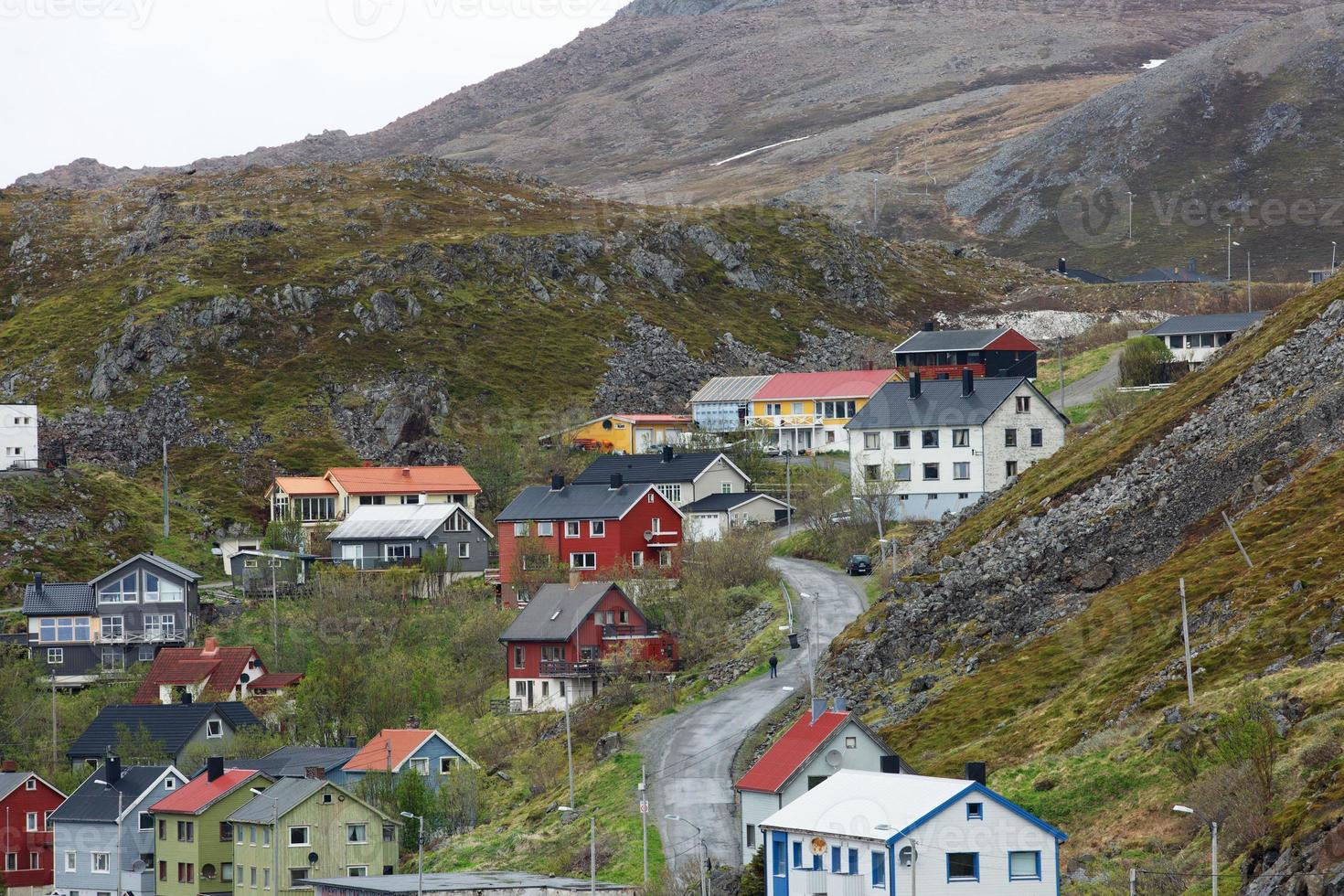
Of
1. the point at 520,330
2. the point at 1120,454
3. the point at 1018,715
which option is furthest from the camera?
the point at 520,330

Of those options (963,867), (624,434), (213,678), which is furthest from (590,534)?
(963,867)

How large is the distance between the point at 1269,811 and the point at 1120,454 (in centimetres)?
3032

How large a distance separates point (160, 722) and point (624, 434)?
2097 inches

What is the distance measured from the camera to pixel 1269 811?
121ft

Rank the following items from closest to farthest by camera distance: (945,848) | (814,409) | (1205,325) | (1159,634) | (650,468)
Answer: (945,848)
(1159,634)
(650,468)
(1205,325)
(814,409)

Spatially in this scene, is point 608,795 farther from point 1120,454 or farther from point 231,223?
point 231,223

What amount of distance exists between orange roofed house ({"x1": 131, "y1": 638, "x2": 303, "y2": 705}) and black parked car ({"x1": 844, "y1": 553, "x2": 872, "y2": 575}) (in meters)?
26.8

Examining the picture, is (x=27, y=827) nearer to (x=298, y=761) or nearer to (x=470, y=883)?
(x=298, y=761)

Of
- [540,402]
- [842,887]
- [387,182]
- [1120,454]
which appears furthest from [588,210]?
[842,887]

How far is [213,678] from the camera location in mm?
86500

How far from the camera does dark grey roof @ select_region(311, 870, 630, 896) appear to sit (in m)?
49.9

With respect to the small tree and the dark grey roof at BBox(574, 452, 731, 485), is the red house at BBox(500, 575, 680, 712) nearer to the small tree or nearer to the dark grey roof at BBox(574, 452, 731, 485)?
the dark grey roof at BBox(574, 452, 731, 485)

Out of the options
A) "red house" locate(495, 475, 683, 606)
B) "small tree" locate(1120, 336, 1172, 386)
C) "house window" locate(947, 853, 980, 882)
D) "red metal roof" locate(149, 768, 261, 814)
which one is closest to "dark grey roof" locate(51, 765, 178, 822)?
"red metal roof" locate(149, 768, 261, 814)

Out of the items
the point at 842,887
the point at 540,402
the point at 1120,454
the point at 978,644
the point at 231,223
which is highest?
the point at 231,223
